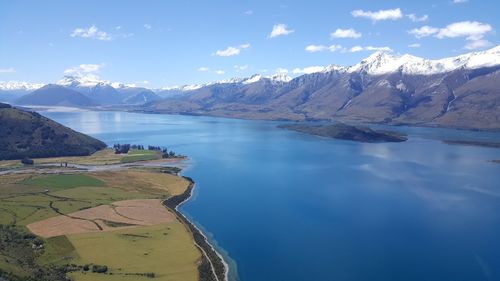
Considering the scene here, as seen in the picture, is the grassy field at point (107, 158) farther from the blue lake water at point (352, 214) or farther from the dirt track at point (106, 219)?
the dirt track at point (106, 219)

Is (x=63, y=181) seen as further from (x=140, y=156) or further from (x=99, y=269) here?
(x=99, y=269)

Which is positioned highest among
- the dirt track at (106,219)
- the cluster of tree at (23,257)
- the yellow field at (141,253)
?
the cluster of tree at (23,257)

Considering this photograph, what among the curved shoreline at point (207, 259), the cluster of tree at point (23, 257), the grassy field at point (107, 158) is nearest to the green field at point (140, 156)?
the grassy field at point (107, 158)

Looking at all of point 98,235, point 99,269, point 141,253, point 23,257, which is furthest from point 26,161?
point 99,269

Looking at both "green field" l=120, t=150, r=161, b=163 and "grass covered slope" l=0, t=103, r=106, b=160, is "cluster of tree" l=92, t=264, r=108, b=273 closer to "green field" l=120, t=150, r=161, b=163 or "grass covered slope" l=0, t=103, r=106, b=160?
"green field" l=120, t=150, r=161, b=163

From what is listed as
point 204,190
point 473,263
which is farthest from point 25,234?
point 473,263
